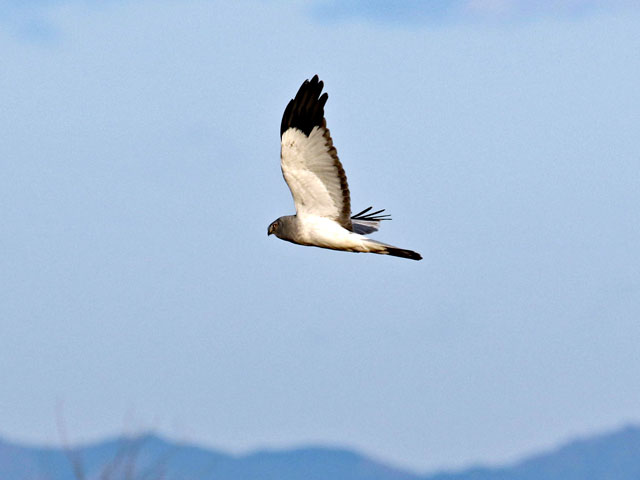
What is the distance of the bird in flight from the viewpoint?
42.8ft

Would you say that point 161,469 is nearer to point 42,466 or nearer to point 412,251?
point 42,466

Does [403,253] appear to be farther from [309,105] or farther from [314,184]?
[309,105]

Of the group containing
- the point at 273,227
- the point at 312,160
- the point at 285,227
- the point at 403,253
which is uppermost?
the point at 312,160

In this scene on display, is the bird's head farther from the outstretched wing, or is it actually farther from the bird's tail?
the bird's tail

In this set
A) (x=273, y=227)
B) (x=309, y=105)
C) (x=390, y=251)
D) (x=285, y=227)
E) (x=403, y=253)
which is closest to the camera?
(x=309, y=105)

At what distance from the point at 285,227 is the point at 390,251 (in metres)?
1.81

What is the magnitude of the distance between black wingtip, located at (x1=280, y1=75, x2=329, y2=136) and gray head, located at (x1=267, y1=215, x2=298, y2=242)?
1.80 m

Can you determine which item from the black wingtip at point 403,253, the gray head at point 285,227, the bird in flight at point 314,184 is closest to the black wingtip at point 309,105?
the bird in flight at point 314,184

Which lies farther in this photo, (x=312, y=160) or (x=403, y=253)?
(x=403, y=253)

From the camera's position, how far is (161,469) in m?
5.75

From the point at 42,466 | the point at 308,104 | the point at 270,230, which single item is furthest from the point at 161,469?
the point at 270,230

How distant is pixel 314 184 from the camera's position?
1379 cm

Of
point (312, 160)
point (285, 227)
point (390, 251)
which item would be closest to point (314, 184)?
point (312, 160)

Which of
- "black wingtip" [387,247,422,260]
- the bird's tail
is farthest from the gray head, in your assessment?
"black wingtip" [387,247,422,260]
